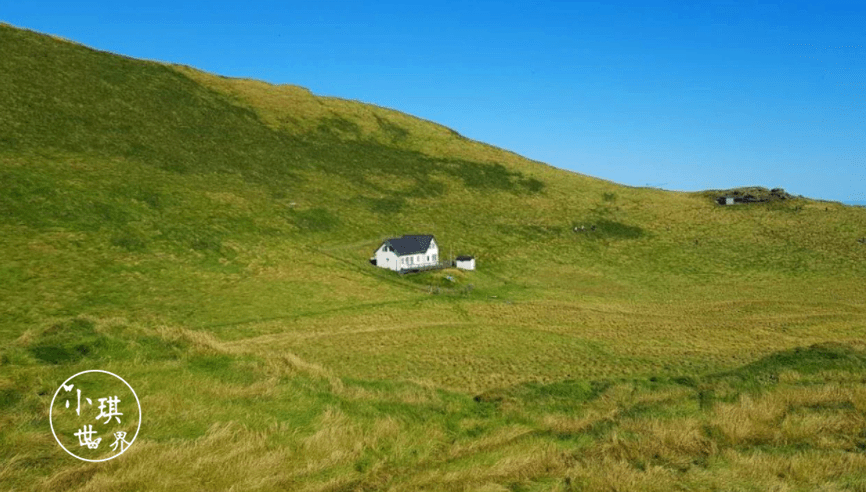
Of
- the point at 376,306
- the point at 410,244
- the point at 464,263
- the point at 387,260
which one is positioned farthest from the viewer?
the point at 464,263

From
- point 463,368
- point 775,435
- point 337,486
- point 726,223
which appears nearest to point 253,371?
point 337,486

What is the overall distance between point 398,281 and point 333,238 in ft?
58.2

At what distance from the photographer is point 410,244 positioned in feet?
229

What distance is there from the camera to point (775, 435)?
10828mm

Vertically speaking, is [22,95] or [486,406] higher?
[22,95]

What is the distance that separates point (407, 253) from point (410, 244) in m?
2.04

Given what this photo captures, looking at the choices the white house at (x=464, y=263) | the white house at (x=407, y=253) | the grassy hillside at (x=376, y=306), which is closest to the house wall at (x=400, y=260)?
the white house at (x=407, y=253)

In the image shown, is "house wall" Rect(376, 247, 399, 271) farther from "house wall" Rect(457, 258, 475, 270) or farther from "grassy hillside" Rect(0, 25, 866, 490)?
"house wall" Rect(457, 258, 475, 270)

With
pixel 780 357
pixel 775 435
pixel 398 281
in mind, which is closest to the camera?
pixel 775 435

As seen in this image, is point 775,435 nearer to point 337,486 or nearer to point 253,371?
point 337,486

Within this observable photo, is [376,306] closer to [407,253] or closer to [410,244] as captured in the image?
[407,253]

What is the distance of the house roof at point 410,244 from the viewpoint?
6788cm

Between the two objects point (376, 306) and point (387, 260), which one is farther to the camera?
Result: point (387, 260)

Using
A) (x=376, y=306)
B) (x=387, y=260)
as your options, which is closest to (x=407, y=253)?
(x=387, y=260)
